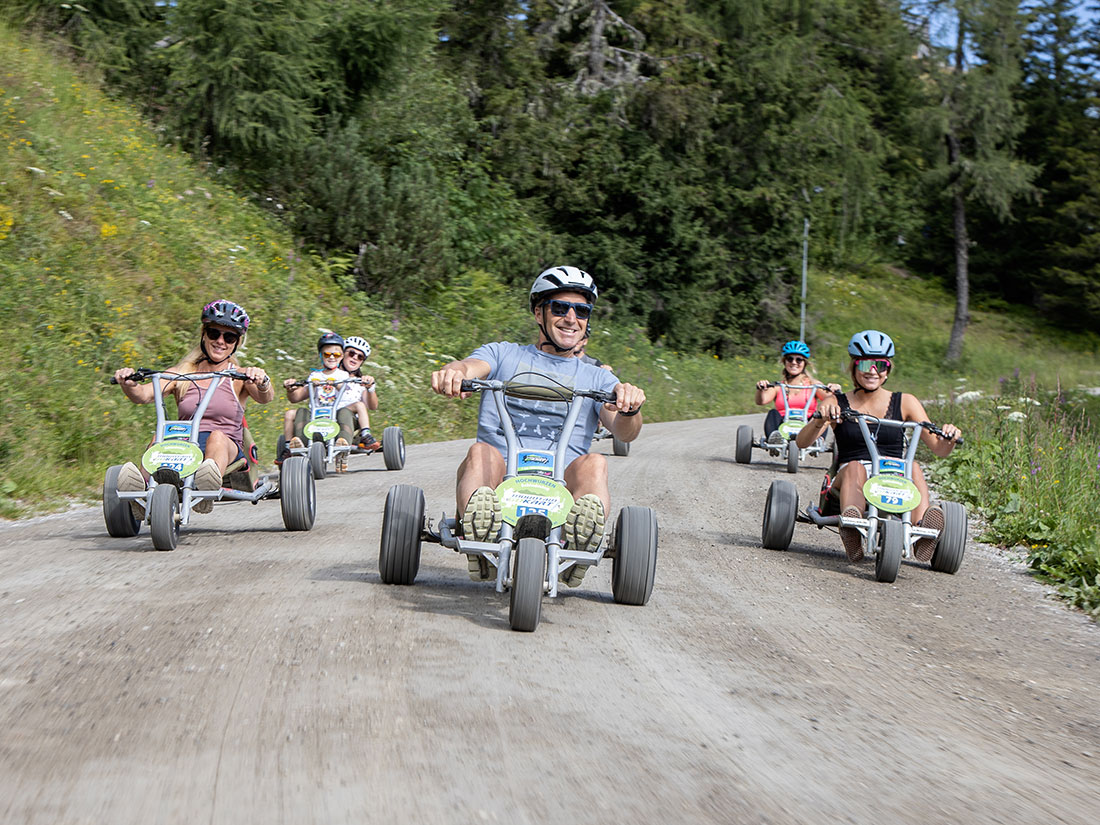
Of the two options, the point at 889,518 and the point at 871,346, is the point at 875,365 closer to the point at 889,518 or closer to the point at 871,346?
the point at 871,346

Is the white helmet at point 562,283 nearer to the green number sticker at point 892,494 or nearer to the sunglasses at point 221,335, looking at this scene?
the green number sticker at point 892,494

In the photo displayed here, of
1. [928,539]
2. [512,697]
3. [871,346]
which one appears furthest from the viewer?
[871,346]

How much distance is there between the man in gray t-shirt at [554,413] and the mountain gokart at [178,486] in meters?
2.27

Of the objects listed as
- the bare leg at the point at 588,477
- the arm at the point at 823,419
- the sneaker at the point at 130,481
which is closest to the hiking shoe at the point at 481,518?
the bare leg at the point at 588,477

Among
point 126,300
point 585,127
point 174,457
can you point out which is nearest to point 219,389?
point 174,457

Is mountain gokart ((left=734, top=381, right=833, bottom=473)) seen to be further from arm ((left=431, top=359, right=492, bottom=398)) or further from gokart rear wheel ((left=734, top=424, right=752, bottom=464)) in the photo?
arm ((left=431, top=359, right=492, bottom=398))

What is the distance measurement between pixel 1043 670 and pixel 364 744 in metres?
3.42

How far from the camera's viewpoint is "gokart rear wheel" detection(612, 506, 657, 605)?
5.93 meters

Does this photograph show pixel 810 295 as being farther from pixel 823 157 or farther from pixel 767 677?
pixel 767 677

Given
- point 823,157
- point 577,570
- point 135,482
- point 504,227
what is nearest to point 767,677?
point 577,570

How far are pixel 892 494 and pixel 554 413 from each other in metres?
2.82

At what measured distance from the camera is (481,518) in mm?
5512

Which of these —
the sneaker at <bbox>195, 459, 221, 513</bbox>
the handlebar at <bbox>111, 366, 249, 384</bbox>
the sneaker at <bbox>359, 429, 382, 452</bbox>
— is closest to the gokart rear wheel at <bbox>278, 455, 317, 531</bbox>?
the sneaker at <bbox>195, 459, 221, 513</bbox>

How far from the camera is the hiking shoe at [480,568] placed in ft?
18.9
